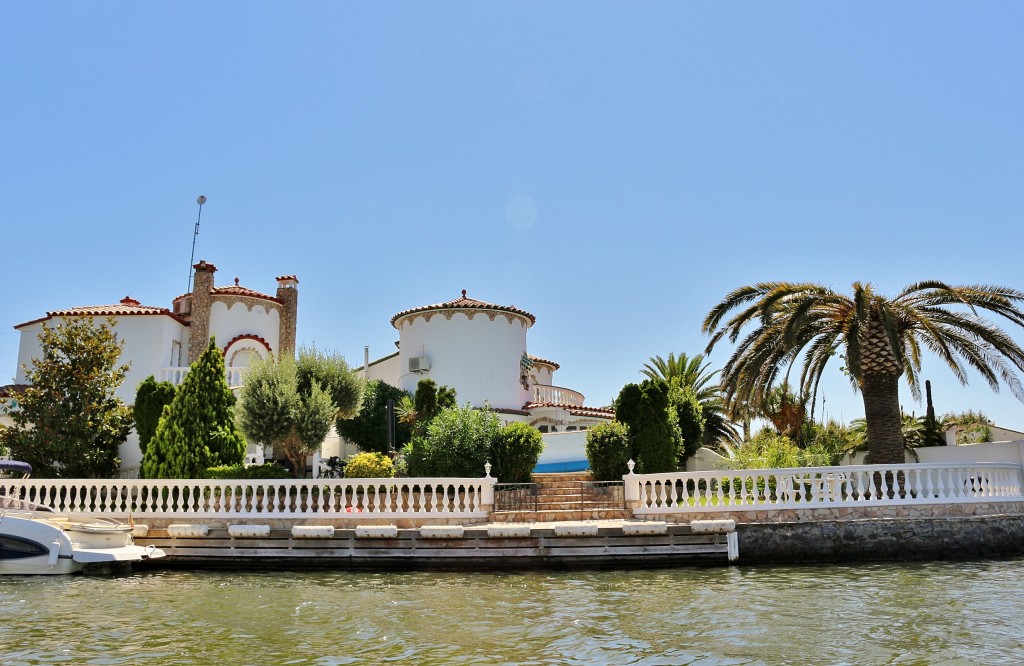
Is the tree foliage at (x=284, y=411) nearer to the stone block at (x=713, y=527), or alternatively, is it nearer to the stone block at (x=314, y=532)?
the stone block at (x=314, y=532)

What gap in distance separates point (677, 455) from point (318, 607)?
14.0 m

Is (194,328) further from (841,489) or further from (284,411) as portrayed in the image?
(841,489)

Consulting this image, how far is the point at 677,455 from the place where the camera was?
2364 cm

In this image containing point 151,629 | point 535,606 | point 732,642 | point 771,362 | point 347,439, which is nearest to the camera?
point 732,642

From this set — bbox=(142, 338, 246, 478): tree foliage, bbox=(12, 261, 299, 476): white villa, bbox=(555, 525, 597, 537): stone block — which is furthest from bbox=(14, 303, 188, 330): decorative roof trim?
bbox=(555, 525, 597, 537): stone block

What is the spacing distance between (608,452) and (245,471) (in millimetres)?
9352

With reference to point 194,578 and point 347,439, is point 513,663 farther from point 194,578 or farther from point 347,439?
point 347,439

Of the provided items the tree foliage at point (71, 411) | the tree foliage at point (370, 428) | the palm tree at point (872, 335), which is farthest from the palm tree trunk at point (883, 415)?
the tree foliage at point (71, 411)

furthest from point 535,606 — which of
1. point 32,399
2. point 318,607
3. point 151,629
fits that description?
→ point 32,399

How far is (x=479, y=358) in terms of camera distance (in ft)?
107

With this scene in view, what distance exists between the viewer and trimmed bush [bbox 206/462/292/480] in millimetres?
18906

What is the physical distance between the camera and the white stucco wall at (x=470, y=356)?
1275 inches

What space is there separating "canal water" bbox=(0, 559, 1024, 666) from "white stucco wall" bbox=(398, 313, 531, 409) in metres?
17.3

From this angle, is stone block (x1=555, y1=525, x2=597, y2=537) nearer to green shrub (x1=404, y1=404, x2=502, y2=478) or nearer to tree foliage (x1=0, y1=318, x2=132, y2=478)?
green shrub (x1=404, y1=404, x2=502, y2=478)
